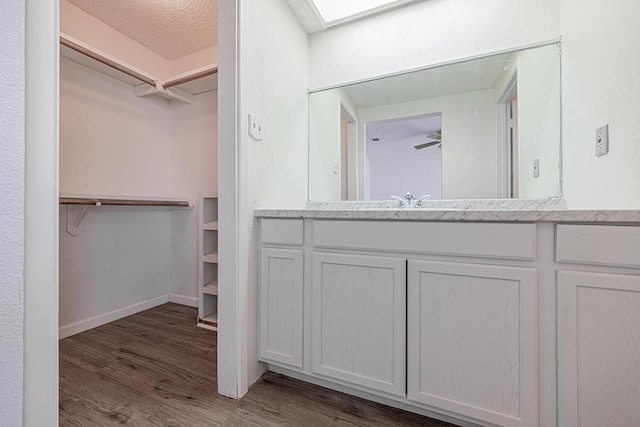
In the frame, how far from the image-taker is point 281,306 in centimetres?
135

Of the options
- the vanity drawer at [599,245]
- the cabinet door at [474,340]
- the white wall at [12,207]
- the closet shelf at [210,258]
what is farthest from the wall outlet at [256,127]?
the vanity drawer at [599,245]

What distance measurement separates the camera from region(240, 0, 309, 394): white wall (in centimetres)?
131

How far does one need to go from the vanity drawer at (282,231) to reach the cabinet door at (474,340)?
51cm

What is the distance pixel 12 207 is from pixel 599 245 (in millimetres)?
1520

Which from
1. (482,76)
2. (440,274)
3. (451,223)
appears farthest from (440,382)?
(482,76)

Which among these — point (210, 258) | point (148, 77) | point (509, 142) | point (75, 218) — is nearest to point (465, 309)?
point (509, 142)

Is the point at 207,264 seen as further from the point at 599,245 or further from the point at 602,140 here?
the point at 602,140

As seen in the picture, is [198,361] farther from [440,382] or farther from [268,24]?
[268,24]

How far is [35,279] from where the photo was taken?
0.65m

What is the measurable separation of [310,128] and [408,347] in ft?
4.92

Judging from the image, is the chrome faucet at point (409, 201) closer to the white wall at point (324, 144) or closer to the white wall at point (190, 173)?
the white wall at point (324, 144)

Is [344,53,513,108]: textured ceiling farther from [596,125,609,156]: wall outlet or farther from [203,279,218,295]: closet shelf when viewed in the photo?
[203,279,218,295]: closet shelf

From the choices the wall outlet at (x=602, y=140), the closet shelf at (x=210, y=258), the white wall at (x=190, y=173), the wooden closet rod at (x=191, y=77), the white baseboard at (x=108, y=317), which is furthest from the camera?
the white wall at (x=190, y=173)

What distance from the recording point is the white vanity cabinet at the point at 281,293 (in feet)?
4.29
